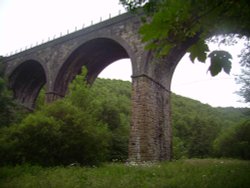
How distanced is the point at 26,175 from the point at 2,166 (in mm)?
2154

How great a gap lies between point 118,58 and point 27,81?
9888 mm

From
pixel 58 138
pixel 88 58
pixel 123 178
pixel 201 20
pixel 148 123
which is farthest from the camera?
pixel 88 58

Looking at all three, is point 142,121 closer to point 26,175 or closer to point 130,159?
point 130,159

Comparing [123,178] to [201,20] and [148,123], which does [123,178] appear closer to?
[148,123]

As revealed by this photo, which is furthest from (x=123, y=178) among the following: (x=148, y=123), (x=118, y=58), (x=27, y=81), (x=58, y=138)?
(x=27, y=81)

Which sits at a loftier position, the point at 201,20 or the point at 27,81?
the point at 27,81

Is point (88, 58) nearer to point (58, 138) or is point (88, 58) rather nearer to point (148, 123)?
point (148, 123)

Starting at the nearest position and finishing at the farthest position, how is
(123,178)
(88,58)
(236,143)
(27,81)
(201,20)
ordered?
(201,20)
(123,178)
(88,58)
(27,81)
(236,143)

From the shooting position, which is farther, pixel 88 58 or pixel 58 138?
pixel 88 58

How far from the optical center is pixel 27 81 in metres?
24.5

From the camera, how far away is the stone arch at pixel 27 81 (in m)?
22.9

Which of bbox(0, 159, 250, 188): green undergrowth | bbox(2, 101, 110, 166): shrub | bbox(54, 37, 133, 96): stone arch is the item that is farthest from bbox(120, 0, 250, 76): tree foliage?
bbox(54, 37, 133, 96): stone arch

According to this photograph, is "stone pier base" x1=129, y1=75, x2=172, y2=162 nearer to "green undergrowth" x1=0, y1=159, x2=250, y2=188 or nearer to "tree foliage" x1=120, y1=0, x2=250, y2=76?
"green undergrowth" x1=0, y1=159, x2=250, y2=188

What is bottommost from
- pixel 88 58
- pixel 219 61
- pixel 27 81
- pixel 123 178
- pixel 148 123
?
pixel 123 178
